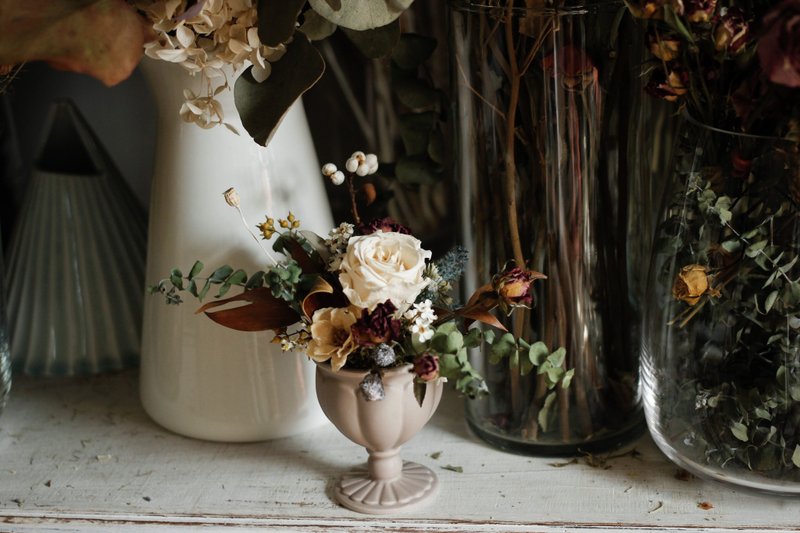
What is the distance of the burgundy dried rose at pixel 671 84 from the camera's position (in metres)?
0.62

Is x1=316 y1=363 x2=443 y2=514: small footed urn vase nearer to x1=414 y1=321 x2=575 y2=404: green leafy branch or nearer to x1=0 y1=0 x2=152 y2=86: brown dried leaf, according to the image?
x1=414 y1=321 x2=575 y2=404: green leafy branch

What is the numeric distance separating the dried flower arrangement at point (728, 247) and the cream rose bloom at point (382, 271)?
0.17 meters

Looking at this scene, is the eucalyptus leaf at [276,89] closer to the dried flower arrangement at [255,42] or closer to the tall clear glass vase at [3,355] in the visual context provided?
the dried flower arrangement at [255,42]

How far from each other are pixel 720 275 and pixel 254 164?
0.34 m

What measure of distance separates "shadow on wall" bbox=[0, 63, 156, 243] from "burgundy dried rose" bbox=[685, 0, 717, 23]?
0.57m

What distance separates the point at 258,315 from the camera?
697 mm

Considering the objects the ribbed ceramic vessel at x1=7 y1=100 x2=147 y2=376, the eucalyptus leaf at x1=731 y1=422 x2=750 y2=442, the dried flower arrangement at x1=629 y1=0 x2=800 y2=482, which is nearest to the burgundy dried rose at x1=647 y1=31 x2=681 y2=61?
the dried flower arrangement at x1=629 y1=0 x2=800 y2=482

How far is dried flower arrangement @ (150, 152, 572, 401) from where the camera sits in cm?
64

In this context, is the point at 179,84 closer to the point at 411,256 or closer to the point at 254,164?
the point at 254,164

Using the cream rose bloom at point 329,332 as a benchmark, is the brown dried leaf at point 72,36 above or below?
above

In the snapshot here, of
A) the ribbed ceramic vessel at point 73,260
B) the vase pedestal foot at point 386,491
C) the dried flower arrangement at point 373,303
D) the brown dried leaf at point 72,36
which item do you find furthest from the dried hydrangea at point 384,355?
the ribbed ceramic vessel at point 73,260

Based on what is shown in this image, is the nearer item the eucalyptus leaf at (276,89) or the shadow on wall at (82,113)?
the eucalyptus leaf at (276,89)

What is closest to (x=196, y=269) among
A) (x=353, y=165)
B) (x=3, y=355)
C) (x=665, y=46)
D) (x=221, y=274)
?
(x=221, y=274)

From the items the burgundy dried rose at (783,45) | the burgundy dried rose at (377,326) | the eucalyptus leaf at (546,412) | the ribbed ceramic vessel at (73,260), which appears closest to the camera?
the burgundy dried rose at (783,45)
